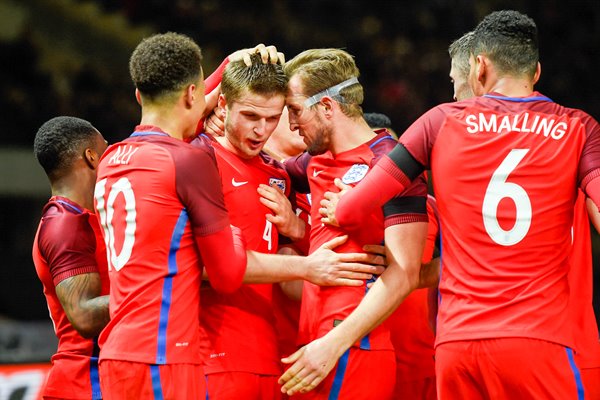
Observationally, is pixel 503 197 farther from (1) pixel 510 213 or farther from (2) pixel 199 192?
(2) pixel 199 192

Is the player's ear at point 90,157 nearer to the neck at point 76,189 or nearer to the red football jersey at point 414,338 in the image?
the neck at point 76,189

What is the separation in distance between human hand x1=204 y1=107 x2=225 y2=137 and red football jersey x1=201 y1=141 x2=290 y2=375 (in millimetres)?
284

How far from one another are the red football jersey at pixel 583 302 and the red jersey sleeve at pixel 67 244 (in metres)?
2.49

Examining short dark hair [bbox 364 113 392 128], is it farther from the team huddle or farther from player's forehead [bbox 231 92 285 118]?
player's forehead [bbox 231 92 285 118]

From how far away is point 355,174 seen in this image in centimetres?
439

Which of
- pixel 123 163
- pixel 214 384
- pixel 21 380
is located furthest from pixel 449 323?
pixel 21 380

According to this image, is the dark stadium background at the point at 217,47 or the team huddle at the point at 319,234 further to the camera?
the dark stadium background at the point at 217,47

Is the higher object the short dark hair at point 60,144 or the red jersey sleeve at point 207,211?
the short dark hair at point 60,144

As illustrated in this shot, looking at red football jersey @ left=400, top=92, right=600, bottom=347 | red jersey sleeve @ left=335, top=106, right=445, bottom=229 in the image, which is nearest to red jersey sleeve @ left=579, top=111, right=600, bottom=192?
red football jersey @ left=400, top=92, right=600, bottom=347

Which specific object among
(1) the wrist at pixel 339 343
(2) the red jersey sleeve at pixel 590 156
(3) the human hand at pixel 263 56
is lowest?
(1) the wrist at pixel 339 343

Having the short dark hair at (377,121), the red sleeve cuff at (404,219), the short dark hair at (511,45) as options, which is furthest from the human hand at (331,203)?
the short dark hair at (377,121)

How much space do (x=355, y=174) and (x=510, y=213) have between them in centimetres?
98

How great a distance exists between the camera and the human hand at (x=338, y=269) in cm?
423

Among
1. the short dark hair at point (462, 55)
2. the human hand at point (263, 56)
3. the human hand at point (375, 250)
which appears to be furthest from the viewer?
the short dark hair at point (462, 55)
